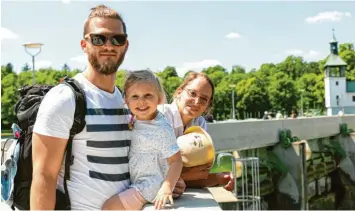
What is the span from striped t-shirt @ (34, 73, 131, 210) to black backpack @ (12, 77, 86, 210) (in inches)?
0.8

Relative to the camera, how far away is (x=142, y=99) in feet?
6.20

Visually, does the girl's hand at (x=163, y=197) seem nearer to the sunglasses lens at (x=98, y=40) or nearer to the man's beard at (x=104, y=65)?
the man's beard at (x=104, y=65)

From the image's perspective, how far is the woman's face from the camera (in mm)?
2346

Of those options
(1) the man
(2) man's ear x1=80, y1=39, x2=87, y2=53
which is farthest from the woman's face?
(2) man's ear x1=80, y1=39, x2=87, y2=53

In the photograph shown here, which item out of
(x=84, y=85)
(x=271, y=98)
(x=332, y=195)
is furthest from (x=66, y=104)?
(x=271, y=98)

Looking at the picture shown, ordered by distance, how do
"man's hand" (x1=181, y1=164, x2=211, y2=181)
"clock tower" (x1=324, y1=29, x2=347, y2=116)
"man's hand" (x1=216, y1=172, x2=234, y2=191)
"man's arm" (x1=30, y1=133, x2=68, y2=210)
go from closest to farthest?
"man's arm" (x1=30, y1=133, x2=68, y2=210), "man's hand" (x1=181, y1=164, x2=211, y2=181), "man's hand" (x1=216, y1=172, x2=234, y2=191), "clock tower" (x1=324, y1=29, x2=347, y2=116)

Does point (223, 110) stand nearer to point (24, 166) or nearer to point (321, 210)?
point (321, 210)

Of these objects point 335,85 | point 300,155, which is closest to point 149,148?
point 300,155

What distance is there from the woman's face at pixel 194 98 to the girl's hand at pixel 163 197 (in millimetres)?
611

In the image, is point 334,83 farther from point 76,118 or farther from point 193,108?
point 76,118

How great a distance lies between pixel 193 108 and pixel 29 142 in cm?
93

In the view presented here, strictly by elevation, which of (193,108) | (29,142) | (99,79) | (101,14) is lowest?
(29,142)

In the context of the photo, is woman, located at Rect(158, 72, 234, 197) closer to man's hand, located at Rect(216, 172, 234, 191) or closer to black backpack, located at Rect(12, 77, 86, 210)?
man's hand, located at Rect(216, 172, 234, 191)

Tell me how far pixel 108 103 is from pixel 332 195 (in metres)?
23.1
